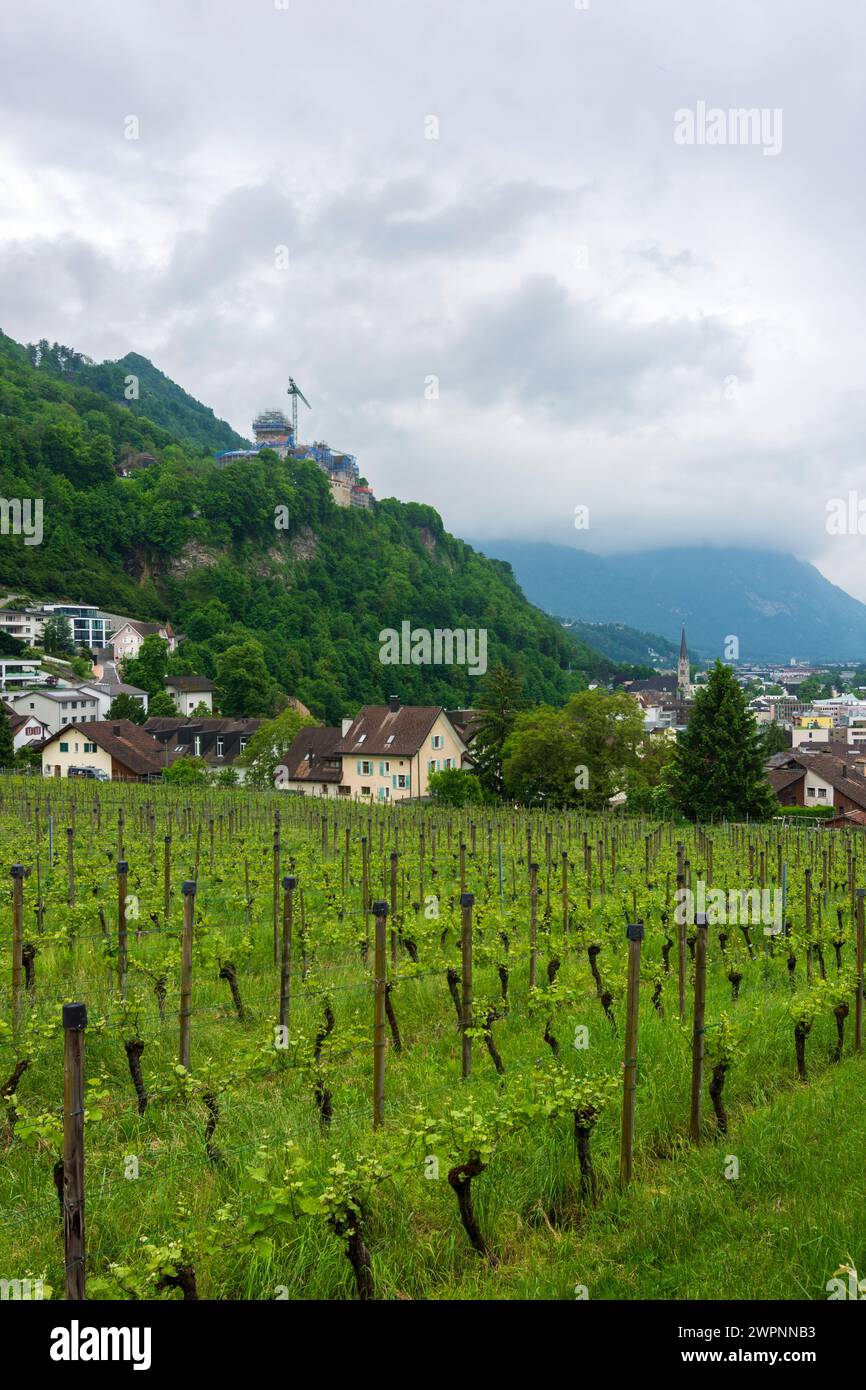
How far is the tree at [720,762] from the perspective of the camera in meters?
42.8

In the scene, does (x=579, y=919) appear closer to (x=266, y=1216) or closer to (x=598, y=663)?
(x=266, y=1216)

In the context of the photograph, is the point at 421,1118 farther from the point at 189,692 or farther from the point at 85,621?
the point at 85,621

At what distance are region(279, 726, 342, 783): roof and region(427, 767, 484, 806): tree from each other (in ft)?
43.1

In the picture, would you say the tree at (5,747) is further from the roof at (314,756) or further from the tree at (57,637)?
the tree at (57,637)

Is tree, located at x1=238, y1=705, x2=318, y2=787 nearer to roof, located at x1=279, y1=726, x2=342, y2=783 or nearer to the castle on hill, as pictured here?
roof, located at x1=279, y1=726, x2=342, y2=783

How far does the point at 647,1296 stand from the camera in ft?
15.3

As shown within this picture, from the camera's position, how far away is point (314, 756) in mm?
62625

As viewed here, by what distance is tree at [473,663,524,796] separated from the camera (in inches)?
2062

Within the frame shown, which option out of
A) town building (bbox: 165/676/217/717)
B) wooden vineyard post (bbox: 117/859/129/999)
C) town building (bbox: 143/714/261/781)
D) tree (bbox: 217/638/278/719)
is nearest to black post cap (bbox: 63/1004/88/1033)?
wooden vineyard post (bbox: 117/859/129/999)

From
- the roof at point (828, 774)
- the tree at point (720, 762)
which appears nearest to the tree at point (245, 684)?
the roof at point (828, 774)

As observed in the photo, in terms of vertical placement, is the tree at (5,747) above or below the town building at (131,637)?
below

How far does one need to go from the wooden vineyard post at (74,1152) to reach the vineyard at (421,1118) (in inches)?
0.5

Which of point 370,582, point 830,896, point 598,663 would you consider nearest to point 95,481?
point 370,582
